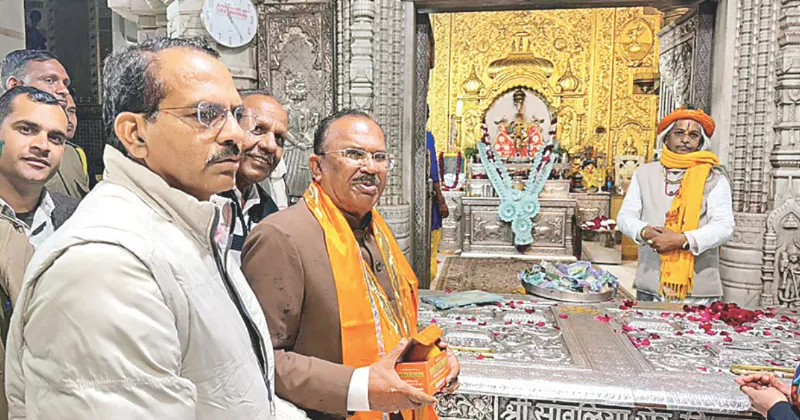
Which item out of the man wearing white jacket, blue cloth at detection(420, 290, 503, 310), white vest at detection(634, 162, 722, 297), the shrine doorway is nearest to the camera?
the man wearing white jacket

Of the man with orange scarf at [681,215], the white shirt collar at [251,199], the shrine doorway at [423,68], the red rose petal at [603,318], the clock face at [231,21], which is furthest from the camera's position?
the shrine doorway at [423,68]

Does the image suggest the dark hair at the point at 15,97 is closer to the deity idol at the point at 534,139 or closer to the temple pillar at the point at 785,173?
the temple pillar at the point at 785,173

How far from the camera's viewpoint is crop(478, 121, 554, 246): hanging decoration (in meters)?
8.11

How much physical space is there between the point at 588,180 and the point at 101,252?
9318 millimetres

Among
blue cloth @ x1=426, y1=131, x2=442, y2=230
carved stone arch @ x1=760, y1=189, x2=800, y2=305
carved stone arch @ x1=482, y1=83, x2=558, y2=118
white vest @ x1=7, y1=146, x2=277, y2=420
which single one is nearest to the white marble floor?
blue cloth @ x1=426, y1=131, x2=442, y2=230

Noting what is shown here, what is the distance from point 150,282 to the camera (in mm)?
823

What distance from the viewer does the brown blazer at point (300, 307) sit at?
1.40 meters

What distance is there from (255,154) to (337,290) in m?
0.81

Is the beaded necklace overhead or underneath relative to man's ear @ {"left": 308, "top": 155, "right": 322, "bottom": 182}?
underneath

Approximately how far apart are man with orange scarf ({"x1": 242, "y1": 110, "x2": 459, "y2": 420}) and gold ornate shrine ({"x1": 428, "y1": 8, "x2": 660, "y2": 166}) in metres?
9.08

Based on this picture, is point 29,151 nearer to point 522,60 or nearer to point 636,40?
point 522,60

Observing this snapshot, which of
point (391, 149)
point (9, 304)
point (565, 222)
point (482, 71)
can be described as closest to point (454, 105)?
point (482, 71)

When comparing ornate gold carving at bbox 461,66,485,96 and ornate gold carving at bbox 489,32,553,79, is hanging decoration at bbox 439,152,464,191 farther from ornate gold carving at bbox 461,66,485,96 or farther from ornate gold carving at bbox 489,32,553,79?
ornate gold carving at bbox 489,32,553,79

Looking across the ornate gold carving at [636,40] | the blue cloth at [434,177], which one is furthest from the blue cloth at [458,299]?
the ornate gold carving at [636,40]
